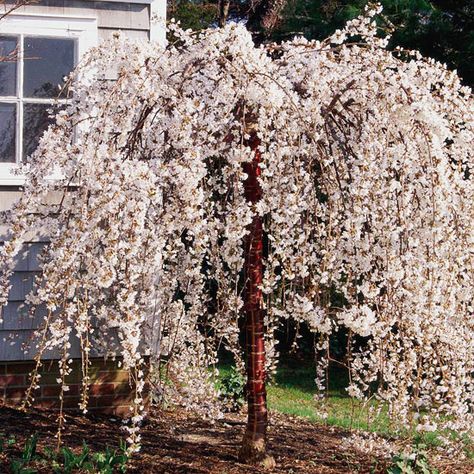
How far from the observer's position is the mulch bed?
3.72m

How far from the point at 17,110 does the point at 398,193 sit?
246 centimetres

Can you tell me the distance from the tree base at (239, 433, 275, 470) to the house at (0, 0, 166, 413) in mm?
1278

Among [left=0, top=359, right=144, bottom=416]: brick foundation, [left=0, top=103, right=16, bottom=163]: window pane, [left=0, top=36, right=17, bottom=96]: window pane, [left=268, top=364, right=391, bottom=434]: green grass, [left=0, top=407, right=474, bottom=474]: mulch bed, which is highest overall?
[left=0, top=36, right=17, bottom=96]: window pane

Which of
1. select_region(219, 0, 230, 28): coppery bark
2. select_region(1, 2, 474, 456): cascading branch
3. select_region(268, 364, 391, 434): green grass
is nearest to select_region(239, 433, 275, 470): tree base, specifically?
select_region(1, 2, 474, 456): cascading branch

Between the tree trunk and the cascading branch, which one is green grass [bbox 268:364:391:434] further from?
the cascading branch

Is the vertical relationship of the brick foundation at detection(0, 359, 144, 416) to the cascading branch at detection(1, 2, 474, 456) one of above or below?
below

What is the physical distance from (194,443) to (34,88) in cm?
232

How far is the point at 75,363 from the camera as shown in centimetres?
469

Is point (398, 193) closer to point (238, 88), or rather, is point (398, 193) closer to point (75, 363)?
point (238, 88)

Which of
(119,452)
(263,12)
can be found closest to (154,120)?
(119,452)

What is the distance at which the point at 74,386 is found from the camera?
185 inches

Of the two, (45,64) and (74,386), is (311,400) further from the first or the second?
(45,64)

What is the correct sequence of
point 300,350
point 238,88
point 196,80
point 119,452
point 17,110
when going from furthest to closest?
point 300,350 → point 17,110 → point 119,452 → point 196,80 → point 238,88

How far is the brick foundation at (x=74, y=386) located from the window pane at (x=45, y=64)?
1667mm
